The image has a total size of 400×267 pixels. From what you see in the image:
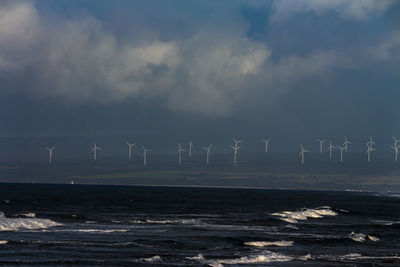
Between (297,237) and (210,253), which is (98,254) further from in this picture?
(297,237)

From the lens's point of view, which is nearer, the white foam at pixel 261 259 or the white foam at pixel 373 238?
the white foam at pixel 261 259

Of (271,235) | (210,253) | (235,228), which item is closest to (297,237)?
(271,235)

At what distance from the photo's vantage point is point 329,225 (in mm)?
113562

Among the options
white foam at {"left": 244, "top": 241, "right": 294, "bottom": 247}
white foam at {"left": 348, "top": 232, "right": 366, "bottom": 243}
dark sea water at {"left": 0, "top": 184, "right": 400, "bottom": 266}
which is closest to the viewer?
dark sea water at {"left": 0, "top": 184, "right": 400, "bottom": 266}

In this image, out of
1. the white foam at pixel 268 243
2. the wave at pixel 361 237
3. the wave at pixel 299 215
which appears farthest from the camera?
the wave at pixel 299 215

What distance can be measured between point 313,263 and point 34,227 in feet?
145

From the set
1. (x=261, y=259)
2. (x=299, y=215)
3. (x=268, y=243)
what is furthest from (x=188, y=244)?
(x=299, y=215)

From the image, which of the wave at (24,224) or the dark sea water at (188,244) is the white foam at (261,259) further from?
the wave at (24,224)

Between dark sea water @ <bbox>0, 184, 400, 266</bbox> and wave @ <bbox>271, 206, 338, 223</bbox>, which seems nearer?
dark sea water @ <bbox>0, 184, 400, 266</bbox>

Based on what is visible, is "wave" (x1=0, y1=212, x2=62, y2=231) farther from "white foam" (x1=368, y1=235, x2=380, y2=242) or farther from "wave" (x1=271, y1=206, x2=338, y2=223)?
"white foam" (x1=368, y1=235, x2=380, y2=242)

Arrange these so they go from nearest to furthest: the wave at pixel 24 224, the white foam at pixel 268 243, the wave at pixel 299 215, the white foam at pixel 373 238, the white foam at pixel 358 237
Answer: the white foam at pixel 268 243 → the white foam at pixel 358 237 → the white foam at pixel 373 238 → the wave at pixel 24 224 → the wave at pixel 299 215

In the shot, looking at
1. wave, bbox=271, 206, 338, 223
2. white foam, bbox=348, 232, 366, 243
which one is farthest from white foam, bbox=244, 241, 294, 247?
wave, bbox=271, 206, 338, 223

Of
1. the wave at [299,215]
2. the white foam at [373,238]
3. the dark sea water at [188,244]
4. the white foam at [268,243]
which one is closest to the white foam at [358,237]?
the dark sea water at [188,244]

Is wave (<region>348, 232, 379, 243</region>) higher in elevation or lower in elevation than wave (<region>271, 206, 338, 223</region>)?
higher
